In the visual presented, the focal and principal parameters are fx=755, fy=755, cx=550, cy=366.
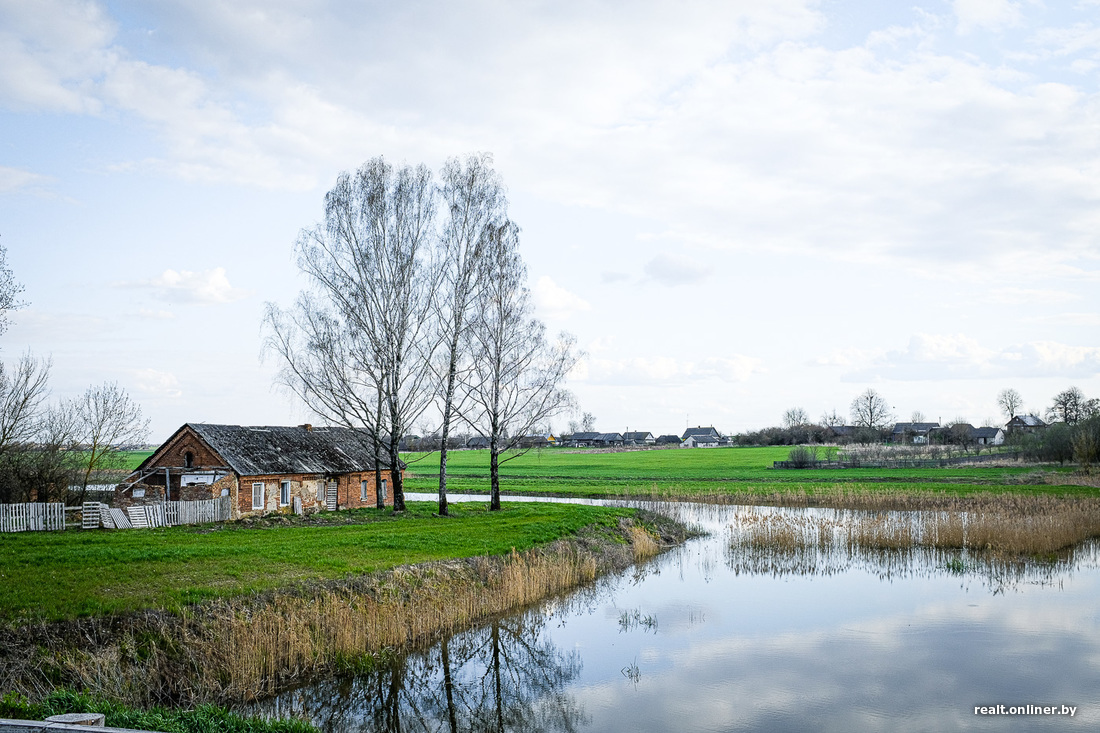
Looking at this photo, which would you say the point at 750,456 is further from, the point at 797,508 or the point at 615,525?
the point at 615,525

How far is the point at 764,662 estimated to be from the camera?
1677cm

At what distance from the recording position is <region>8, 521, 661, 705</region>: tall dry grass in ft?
42.0

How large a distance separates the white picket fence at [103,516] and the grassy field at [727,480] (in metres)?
11.1

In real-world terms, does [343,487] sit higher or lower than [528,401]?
lower

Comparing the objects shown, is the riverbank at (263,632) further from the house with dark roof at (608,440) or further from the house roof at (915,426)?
the house roof at (915,426)

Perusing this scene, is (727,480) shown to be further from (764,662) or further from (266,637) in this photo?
(266,637)

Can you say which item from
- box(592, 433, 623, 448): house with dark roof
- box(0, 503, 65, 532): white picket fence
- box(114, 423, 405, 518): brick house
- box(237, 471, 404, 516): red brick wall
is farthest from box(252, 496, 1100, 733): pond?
box(592, 433, 623, 448): house with dark roof

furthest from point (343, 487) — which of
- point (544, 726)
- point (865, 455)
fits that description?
point (865, 455)

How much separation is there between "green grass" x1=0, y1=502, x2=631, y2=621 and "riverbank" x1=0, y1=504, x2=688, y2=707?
41 centimetres

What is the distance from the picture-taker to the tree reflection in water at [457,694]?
1351cm

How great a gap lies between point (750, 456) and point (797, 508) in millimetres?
59427

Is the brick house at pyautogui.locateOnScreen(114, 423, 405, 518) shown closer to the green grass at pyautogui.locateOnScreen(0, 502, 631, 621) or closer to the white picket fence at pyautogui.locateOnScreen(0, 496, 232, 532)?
the white picket fence at pyautogui.locateOnScreen(0, 496, 232, 532)

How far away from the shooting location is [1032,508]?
36000 mm

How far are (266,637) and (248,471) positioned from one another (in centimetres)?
2251
